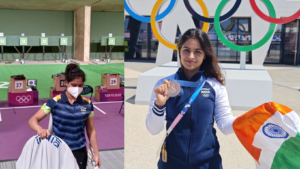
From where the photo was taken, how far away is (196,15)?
144 inches

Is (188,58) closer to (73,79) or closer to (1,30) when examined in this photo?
(73,79)

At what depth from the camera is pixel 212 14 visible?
369 cm

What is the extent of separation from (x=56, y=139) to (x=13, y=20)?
730 inches

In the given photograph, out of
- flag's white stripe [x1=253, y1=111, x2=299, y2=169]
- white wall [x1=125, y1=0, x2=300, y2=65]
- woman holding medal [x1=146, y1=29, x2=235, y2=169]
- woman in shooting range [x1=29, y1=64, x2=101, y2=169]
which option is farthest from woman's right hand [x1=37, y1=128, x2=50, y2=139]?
white wall [x1=125, y1=0, x2=300, y2=65]

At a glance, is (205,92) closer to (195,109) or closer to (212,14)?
(195,109)

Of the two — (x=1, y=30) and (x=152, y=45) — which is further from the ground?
(x=1, y=30)

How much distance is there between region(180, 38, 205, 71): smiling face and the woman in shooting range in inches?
36.7

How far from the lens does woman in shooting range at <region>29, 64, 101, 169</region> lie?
2.67m

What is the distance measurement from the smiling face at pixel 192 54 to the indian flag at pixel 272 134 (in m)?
0.43

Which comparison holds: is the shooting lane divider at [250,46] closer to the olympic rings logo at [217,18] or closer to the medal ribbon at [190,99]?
the olympic rings logo at [217,18]

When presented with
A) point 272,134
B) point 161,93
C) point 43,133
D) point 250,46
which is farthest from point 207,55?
point 250,46

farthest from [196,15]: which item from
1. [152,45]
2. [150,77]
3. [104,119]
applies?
[104,119]

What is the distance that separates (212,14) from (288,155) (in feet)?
6.46

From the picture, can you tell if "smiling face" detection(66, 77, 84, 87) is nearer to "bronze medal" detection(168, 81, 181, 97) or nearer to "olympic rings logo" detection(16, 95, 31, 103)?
"bronze medal" detection(168, 81, 181, 97)
